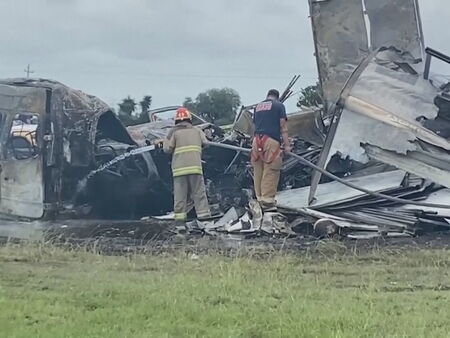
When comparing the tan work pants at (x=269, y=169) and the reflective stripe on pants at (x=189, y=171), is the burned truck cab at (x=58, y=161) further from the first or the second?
the tan work pants at (x=269, y=169)

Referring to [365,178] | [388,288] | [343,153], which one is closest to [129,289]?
[388,288]

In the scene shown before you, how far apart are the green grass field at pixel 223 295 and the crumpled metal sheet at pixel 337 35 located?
5.06 meters

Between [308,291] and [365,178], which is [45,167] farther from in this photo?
[308,291]

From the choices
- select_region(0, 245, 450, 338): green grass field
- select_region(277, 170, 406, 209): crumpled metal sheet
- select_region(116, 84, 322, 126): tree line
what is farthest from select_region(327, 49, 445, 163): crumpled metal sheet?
select_region(116, 84, 322, 126): tree line

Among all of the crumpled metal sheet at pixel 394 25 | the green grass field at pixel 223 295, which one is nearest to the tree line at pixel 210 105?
the crumpled metal sheet at pixel 394 25

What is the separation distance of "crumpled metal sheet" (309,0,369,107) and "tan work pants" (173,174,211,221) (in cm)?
269

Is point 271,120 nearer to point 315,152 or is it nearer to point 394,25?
point 315,152

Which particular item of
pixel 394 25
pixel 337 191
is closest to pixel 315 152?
pixel 337 191

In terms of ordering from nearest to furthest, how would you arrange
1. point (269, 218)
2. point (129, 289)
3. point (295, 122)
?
point (129, 289), point (269, 218), point (295, 122)

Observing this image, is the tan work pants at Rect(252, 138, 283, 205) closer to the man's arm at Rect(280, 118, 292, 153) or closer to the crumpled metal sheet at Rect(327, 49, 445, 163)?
the man's arm at Rect(280, 118, 292, 153)

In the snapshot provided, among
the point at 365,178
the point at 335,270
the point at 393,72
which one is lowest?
the point at 335,270

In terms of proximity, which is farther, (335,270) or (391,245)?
(391,245)

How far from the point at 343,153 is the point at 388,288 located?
13.5ft

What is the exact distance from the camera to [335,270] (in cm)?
780
